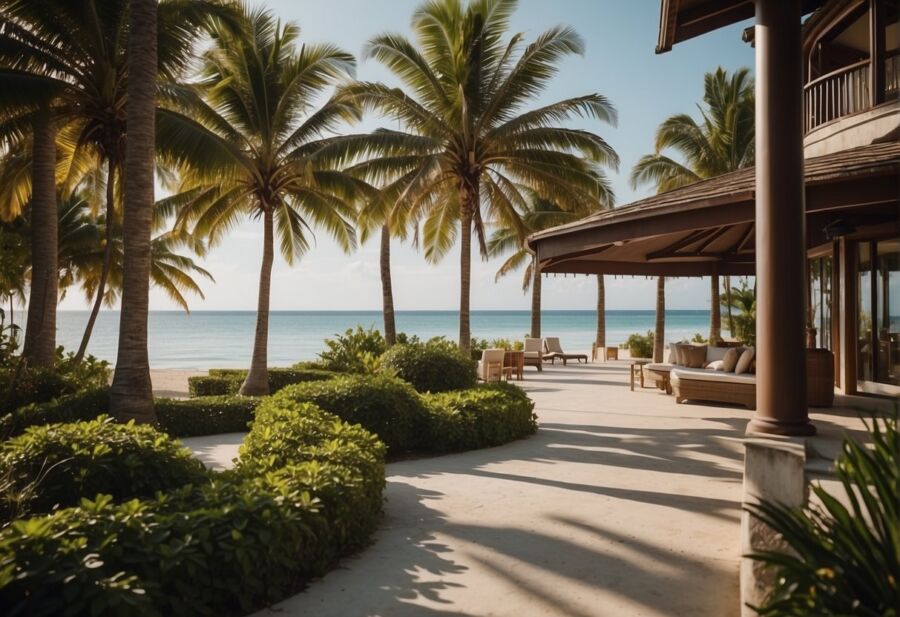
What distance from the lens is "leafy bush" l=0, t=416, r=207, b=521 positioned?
15.6 ft

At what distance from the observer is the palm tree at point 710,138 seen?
77.2 feet

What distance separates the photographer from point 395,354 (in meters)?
11.7

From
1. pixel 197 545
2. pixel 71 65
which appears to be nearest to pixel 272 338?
pixel 71 65

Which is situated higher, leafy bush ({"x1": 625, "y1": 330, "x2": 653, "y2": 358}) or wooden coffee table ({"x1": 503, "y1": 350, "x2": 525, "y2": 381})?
leafy bush ({"x1": 625, "y1": 330, "x2": 653, "y2": 358})

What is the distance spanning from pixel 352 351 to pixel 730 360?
33.9 ft

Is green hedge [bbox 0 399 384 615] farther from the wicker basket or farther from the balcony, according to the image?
the balcony

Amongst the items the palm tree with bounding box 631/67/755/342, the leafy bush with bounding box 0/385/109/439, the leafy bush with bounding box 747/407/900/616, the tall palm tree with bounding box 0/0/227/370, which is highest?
the palm tree with bounding box 631/67/755/342

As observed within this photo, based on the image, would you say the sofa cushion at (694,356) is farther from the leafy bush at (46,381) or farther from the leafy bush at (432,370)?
the leafy bush at (46,381)

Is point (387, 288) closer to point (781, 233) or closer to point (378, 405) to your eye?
point (378, 405)

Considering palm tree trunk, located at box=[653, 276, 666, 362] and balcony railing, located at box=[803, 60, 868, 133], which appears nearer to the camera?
balcony railing, located at box=[803, 60, 868, 133]

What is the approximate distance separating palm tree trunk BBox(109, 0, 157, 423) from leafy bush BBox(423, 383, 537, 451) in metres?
3.93

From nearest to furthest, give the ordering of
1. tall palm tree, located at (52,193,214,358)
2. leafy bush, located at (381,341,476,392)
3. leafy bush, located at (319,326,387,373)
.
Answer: leafy bush, located at (381,341,476,392) < leafy bush, located at (319,326,387,373) < tall palm tree, located at (52,193,214,358)

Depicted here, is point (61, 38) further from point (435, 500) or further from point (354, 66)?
point (435, 500)

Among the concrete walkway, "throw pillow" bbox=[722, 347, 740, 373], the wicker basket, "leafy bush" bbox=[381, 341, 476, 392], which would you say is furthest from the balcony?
"leafy bush" bbox=[381, 341, 476, 392]
